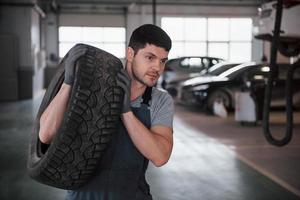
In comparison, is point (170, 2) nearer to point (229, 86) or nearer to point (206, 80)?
point (206, 80)

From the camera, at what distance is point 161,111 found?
1.80 metres

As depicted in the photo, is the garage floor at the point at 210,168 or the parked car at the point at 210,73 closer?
the garage floor at the point at 210,168

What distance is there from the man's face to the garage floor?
3.16m

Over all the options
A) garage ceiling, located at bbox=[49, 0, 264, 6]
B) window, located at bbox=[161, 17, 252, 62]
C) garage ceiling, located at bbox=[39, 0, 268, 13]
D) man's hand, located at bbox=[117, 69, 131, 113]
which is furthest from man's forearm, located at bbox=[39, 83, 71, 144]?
window, located at bbox=[161, 17, 252, 62]

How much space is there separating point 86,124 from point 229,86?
10.1 m

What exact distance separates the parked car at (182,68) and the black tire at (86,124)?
12723 millimetres

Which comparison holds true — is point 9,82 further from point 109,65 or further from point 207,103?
point 109,65

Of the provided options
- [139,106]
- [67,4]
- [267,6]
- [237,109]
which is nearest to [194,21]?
[67,4]

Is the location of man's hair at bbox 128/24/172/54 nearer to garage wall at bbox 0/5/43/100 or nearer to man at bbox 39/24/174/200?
man at bbox 39/24/174/200

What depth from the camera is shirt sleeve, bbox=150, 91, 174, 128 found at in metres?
1.78

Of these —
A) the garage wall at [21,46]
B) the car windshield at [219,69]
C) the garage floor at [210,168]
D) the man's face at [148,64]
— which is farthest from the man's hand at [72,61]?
the garage wall at [21,46]

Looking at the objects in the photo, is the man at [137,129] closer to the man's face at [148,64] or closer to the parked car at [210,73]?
the man's face at [148,64]

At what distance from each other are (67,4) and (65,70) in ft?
68.8

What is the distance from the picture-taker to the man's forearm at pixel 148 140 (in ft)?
5.33
